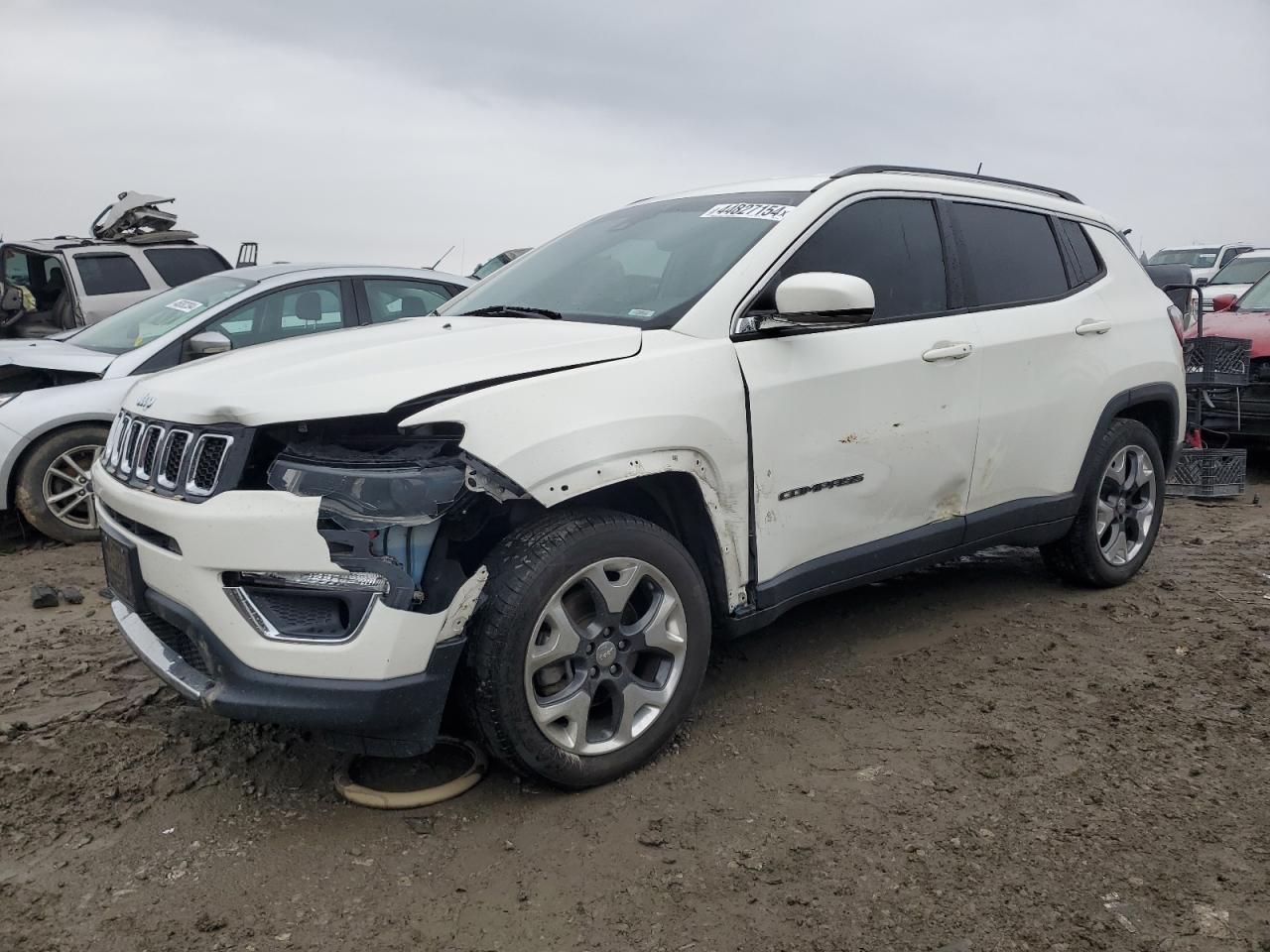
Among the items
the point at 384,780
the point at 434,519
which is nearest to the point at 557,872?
the point at 384,780

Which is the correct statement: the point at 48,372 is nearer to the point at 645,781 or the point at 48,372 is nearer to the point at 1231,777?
the point at 645,781

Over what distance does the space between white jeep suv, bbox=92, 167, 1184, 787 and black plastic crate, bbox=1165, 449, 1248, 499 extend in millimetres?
3626

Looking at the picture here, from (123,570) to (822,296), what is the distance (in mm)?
2205

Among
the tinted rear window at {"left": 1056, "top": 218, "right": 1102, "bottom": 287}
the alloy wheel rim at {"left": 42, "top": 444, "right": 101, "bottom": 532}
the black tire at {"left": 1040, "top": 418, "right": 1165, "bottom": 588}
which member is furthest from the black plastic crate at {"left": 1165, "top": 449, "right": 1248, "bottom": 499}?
the alloy wheel rim at {"left": 42, "top": 444, "right": 101, "bottom": 532}

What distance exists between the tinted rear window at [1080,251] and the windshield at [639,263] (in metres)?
1.68

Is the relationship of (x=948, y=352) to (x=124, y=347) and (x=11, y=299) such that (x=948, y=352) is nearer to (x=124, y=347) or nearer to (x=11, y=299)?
(x=124, y=347)

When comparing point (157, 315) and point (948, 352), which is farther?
point (157, 315)

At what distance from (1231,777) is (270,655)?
2805mm

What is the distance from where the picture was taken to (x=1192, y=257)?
21.1 meters

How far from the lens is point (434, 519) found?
2707 mm

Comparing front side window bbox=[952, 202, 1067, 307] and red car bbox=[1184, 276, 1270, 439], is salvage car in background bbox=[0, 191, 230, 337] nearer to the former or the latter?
front side window bbox=[952, 202, 1067, 307]

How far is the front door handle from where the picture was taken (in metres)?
3.89

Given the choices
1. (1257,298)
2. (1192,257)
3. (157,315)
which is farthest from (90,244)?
(1192,257)

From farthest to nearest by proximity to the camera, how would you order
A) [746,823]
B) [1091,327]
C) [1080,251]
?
[1080,251] → [1091,327] → [746,823]
